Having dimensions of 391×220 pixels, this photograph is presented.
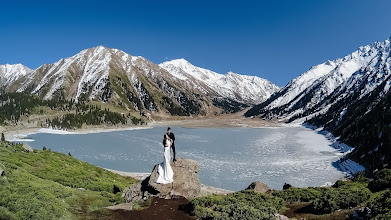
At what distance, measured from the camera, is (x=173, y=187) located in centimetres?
2645

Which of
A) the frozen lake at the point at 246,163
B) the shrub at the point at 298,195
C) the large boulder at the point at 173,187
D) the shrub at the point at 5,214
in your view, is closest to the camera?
the shrub at the point at 5,214

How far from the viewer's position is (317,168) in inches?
3265

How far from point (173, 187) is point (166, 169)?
188 cm

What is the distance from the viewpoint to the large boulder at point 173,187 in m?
25.8

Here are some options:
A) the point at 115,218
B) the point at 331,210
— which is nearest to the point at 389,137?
the point at 331,210

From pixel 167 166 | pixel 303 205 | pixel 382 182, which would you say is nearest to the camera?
pixel 382 182

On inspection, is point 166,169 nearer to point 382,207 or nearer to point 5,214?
point 5,214

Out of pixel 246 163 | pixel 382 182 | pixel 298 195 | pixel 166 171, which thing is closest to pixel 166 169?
pixel 166 171

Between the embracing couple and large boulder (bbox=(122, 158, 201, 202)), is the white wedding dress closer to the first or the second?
the embracing couple

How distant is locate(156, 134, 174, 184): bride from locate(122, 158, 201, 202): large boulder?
16.4 inches

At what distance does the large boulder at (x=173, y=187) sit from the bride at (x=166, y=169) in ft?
1.37

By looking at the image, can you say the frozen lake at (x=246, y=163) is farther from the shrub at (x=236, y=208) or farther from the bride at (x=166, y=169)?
the bride at (x=166, y=169)

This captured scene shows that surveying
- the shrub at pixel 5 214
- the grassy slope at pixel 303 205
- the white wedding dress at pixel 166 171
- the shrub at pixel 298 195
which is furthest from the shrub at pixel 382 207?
the shrub at pixel 5 214

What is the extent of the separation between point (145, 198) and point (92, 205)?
4809 millimetres
